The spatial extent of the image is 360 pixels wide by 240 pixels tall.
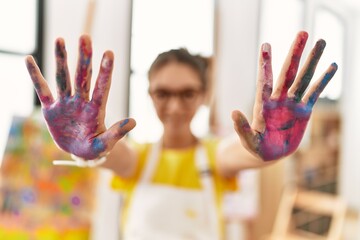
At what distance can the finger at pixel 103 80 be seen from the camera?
0.71 feet

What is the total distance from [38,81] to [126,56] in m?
0.16

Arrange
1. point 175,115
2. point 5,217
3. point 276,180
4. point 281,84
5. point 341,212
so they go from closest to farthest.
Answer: point 281,84
point 175,115
point 5,217
point 341,212
point 276,180

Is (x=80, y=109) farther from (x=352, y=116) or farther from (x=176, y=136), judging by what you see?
(x=352, y=116)

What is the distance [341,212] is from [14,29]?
103cm

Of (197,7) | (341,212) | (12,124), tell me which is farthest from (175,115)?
(341,212)

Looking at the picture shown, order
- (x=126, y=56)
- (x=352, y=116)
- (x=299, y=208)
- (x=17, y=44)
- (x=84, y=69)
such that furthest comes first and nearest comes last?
(x=299, y=208), (x=352, y=116), (x=17, y=44), (x=126, y=56), (x=84, y=69)

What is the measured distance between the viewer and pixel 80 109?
232 mm

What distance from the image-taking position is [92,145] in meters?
0.24

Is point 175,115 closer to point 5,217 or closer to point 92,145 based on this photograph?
point 92,145

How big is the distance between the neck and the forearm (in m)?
0.04

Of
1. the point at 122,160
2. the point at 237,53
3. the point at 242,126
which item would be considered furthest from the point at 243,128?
the point at 237,53

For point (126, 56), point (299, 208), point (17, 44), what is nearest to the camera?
point (126, 56)

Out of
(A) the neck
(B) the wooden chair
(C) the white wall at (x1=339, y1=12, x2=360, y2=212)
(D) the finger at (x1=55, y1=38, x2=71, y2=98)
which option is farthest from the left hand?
(B) the wooden chair

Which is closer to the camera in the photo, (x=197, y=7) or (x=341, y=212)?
(x=197, y=7)
